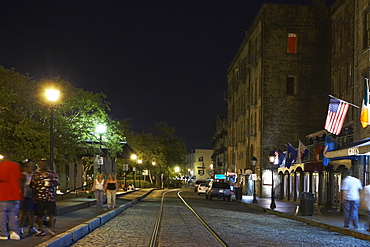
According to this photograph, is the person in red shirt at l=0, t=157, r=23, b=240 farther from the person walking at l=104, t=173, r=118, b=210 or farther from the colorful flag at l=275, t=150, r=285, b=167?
the colorful flag at l=275, t=150, r=285, b=167

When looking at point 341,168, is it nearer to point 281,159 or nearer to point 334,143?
point 334,143

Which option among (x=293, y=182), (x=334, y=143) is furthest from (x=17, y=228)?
(x=293, y=182)

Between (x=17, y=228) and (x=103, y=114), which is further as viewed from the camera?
(x=103, y=114)

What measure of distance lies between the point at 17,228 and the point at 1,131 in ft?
43.7

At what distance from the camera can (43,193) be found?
40.1 feet

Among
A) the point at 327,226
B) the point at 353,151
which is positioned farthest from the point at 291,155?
the point at 327,226

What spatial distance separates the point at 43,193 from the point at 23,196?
0.53 meters

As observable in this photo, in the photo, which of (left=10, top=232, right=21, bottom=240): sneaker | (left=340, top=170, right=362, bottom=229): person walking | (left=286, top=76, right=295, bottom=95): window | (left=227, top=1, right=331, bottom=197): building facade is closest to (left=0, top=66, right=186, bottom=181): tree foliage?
(left=10, top=232, right=21, bottom=240): sneaker

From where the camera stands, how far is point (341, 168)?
1094 inches

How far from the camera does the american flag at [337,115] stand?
24500mm

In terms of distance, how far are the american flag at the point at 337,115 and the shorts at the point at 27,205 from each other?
52.8 ft

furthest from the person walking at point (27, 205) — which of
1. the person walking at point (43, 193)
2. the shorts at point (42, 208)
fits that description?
the shorts at point (42, 208)

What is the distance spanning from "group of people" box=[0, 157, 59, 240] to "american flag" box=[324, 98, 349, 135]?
15.9 meters

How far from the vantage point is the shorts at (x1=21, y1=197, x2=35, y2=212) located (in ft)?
41.9
